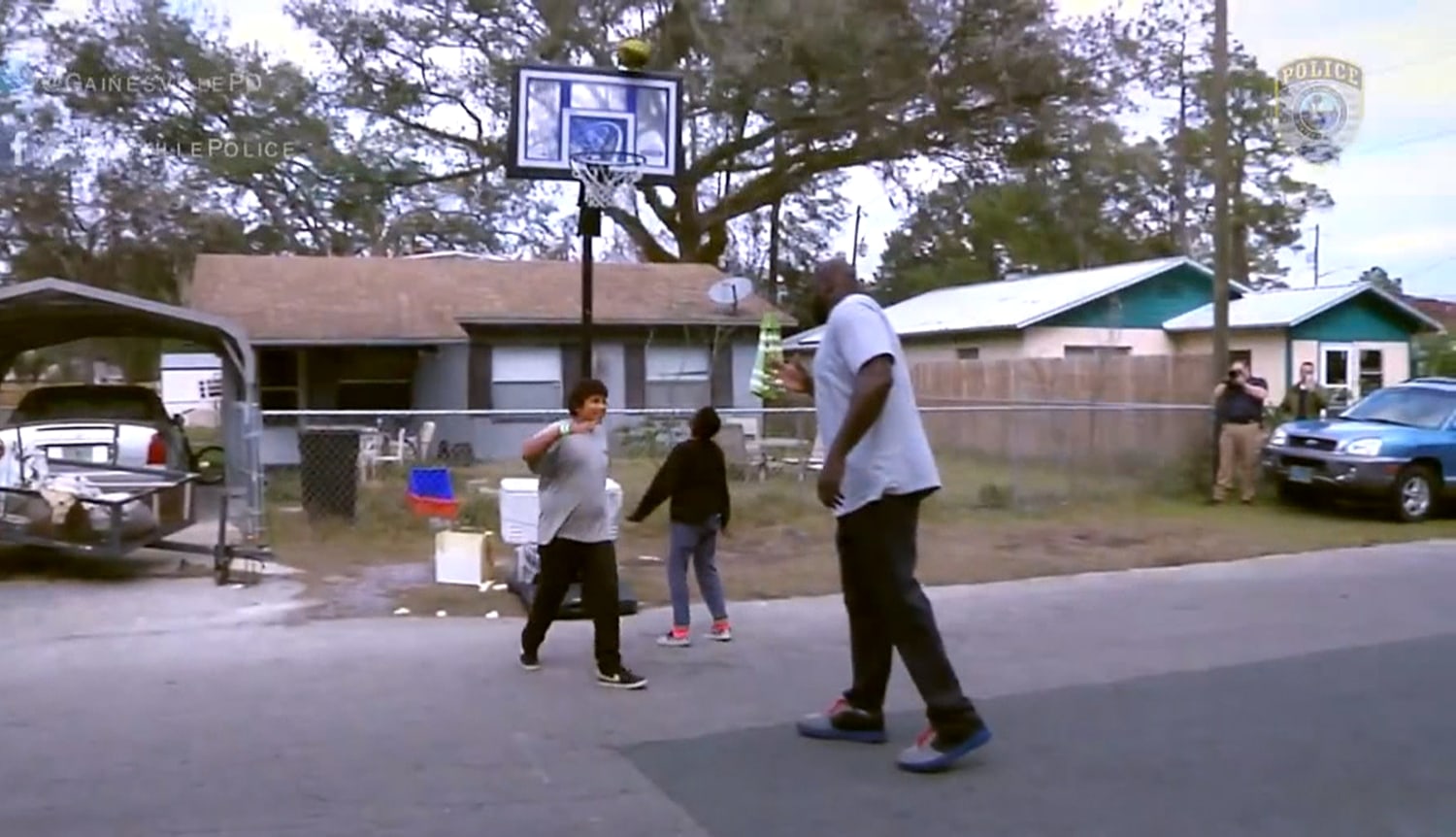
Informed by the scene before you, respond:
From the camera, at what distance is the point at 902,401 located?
627 cm

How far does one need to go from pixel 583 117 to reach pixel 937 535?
5654 millimetres

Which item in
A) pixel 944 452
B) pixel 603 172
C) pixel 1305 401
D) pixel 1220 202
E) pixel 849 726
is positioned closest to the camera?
pixel 849 726

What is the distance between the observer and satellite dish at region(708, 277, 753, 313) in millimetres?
24031

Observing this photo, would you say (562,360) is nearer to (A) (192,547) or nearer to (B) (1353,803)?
(A) (192,547)

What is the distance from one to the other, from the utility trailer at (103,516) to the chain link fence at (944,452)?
2.64m

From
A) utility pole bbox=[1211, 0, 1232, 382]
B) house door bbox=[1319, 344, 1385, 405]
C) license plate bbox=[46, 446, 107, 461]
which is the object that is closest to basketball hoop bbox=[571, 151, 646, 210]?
license plate bbox=[46, 446, 107, 461]

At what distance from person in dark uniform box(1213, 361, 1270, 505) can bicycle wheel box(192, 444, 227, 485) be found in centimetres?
1107

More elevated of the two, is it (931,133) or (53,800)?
(931,133)

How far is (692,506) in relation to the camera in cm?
900

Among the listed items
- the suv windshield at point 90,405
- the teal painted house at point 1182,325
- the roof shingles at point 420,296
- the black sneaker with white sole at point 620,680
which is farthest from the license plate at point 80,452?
the teal painted house at point 1182,325

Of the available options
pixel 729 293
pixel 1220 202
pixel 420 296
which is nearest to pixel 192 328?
pixel 420 296

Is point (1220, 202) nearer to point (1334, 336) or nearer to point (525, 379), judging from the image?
point (525, 379)

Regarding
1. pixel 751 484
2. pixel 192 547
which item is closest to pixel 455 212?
pixel 751 484

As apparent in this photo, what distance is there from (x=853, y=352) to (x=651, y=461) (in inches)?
432
